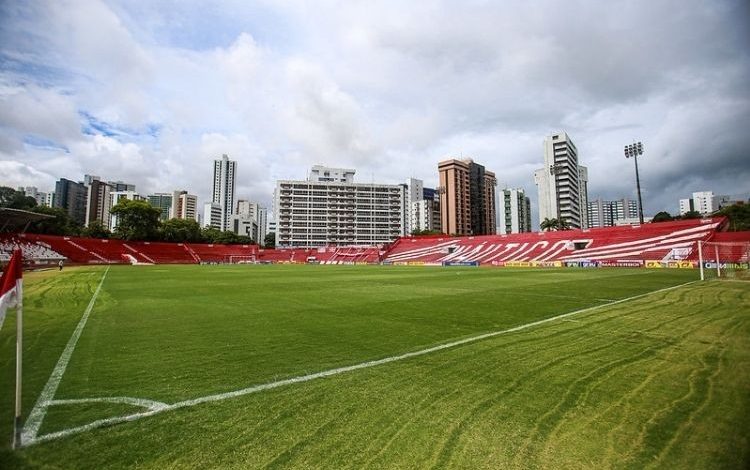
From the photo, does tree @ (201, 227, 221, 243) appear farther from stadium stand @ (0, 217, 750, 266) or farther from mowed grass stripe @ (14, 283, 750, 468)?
mowed grass stripe @ (14, 283, 750, 468)

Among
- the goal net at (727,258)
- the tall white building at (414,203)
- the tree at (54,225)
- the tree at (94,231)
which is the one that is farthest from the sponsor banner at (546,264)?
the tall white building at (414,203)

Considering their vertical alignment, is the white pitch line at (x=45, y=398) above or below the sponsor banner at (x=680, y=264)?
below

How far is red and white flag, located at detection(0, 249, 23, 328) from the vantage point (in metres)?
3.40

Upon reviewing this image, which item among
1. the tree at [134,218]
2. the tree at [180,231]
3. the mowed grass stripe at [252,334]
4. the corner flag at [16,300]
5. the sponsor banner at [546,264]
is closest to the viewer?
the corner flag at [16,300]

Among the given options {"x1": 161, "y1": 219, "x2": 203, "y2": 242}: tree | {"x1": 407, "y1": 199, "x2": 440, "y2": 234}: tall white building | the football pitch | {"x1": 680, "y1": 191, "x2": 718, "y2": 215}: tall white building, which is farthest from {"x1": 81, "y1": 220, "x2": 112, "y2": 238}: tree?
{"x1": 680, "y1": 191, "x2": 718, "y2": 215}: tall white building

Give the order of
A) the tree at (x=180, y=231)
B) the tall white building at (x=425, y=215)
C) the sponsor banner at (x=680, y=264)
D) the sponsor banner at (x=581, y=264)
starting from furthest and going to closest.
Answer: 1. the tall white building at (x=425, y=215)
2. the tree at (x=180, y=231)
3. the sponsor banner at (x=581, y=264)
4. the sponsor banner at (x=680, y=264)

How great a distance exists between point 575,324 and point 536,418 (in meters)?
5.79

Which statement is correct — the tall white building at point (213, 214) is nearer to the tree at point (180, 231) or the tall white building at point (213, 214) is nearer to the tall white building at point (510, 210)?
the tree at point (180, 231)

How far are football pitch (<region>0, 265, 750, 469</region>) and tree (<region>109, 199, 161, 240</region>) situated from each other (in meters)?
79.4

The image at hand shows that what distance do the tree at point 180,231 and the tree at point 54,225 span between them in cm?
1727

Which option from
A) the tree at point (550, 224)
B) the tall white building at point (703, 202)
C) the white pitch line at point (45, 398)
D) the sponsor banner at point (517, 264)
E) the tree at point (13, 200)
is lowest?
the white pitch line at point (45, 398)

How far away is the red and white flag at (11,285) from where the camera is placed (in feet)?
11.2

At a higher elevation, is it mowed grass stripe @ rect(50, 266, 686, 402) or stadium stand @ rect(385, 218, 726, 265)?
stadium stand @ rect(385, 218, 726, 265)

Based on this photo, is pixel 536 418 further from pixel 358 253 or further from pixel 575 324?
pixel 358 253
